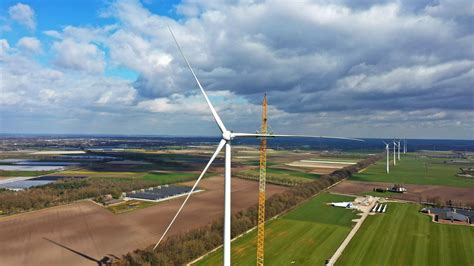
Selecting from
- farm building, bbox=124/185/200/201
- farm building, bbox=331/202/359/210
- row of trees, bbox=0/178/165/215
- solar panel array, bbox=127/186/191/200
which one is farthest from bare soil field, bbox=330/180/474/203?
row of trees, bbox=0/178/165/215

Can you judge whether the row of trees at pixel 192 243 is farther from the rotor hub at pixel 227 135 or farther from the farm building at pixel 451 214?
the farm building at pixel 451 214

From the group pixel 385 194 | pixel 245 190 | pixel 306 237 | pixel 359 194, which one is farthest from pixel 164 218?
pixel 385 194

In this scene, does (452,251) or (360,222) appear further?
(360,222)

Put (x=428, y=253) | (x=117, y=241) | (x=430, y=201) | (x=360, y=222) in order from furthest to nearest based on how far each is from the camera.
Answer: (x=430, y=201)
(x=360, y=222)
(x=117, y=241)
(x=428, y=253)

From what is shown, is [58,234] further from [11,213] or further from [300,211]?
[300,211]

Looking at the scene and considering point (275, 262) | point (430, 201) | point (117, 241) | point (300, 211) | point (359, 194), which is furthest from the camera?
point (359, 194)

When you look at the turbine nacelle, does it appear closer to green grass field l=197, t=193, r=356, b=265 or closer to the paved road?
green grass field l=197, t=193, r=356, b=265

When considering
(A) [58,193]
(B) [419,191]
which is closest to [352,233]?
(B) [419,191]
